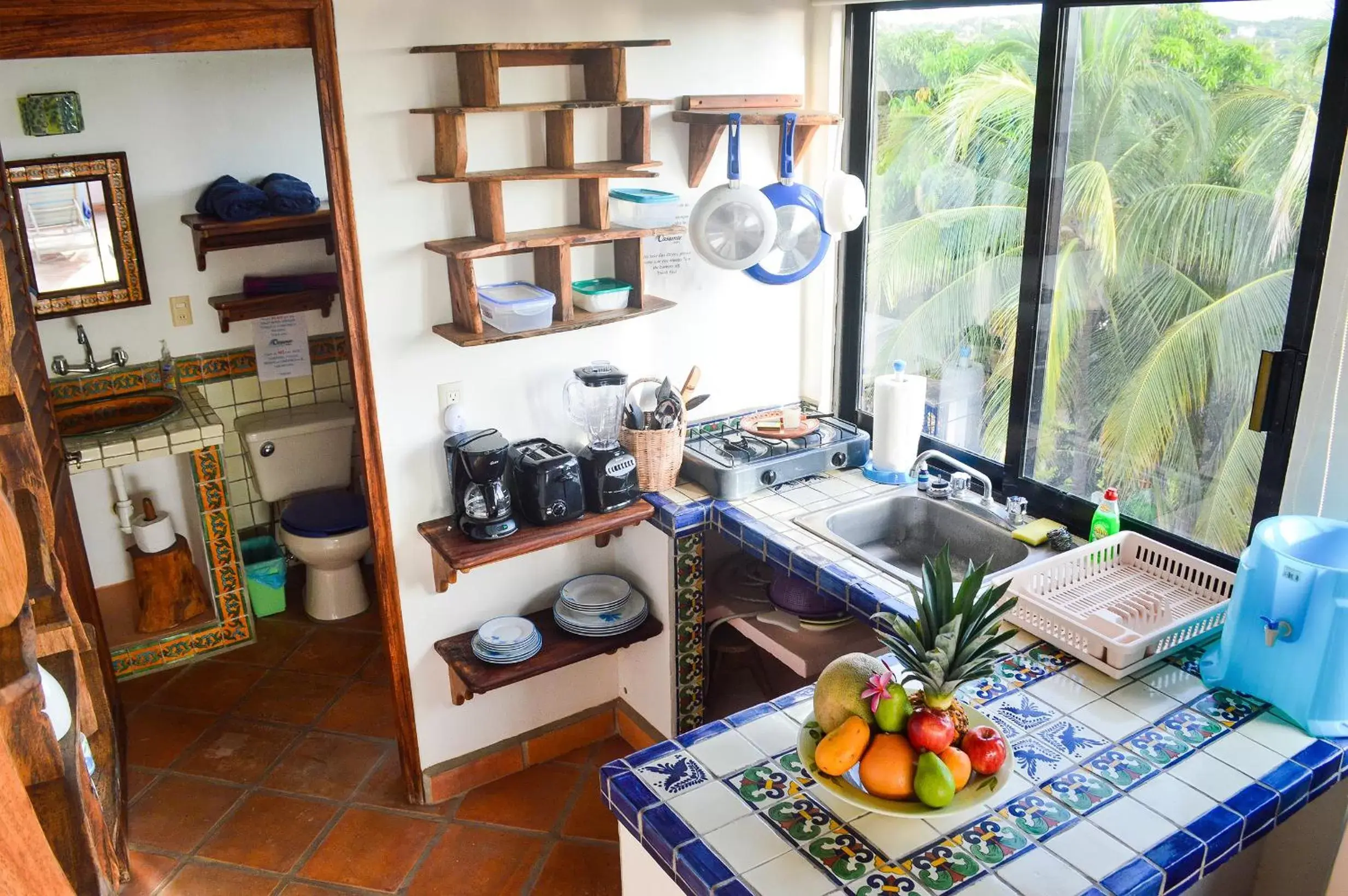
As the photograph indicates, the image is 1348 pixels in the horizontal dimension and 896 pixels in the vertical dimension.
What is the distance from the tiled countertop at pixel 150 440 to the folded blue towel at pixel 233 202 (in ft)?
2.28

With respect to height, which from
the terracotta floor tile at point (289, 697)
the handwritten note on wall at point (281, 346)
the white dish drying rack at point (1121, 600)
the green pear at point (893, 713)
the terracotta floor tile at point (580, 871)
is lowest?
the terracotta floor tile at point (580, 871)

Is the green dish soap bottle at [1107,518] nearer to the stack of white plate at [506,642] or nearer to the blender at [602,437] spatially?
the blender at [602,437]

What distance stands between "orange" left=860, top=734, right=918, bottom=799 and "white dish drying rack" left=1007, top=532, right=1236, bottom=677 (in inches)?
24.9

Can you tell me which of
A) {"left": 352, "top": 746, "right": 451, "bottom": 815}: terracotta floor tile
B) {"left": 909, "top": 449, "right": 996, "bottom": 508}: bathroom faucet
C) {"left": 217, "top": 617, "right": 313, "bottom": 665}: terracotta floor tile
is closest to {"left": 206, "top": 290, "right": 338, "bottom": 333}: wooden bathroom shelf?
{"left": 217, "top": 617, "right": 313, "bottom": 665}: terracotta floor tile

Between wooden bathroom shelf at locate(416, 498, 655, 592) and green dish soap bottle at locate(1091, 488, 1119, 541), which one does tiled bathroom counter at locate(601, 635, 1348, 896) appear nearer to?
green dish soap bottle at locate(1091, 488, 1119, 541)

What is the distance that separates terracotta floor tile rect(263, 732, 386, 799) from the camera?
10.5 ft

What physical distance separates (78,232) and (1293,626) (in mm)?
3773

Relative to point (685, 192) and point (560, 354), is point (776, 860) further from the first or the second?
point (685, 192)

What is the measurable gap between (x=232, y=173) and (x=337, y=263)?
1.64m

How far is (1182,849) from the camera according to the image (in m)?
1.63

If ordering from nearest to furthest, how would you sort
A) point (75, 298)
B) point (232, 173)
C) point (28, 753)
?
point (28, 753) → point (75, 298) → point (232, 173)

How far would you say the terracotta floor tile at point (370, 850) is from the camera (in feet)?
9.30

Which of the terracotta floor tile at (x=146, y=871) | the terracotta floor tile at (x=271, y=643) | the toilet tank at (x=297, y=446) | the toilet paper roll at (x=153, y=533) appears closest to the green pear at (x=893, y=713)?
the terracotta floor tile at (x=146, y=871)

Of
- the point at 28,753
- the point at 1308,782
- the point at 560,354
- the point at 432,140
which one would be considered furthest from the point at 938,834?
the point at 432,140
